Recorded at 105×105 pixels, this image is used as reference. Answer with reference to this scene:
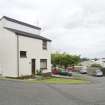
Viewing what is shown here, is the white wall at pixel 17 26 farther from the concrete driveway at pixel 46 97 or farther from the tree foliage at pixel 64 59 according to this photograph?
the tree foliage at pixel 64 59

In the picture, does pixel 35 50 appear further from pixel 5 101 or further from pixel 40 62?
pixel 5 101

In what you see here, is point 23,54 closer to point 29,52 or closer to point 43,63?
point 29,52

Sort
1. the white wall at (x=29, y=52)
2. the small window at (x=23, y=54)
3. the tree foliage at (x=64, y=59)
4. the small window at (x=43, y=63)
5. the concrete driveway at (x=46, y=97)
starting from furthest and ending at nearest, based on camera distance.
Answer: the tree foliage at (x=64, y=59), the small window at (x=43, y=63), the small window at (x=23, y=54), the white wall at (x=29, y=52), the concrete driveway at (x=46, y=97)

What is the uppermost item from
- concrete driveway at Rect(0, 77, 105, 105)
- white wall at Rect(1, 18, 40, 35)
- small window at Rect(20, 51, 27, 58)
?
white wall at Rect(1, 18, 40, 35)

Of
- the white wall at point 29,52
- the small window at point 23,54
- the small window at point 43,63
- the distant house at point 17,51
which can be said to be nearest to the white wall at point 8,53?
the distant house at point 17,51

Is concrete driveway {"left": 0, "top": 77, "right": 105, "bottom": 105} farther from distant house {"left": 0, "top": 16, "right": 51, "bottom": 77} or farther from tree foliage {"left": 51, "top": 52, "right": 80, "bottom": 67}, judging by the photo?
tree foliage {"left": 51, "top": 52, "right": 80, "bottom": 67}

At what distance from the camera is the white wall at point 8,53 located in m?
33.0

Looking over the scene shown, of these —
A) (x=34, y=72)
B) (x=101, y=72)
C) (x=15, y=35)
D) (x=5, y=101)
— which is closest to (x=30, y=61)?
(x=34, y=72)

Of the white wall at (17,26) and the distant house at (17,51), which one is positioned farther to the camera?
the white wall at (17,26)

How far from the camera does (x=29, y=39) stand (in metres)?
35.7

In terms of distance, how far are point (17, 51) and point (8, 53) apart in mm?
1543

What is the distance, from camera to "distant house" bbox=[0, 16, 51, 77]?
33.0 metres

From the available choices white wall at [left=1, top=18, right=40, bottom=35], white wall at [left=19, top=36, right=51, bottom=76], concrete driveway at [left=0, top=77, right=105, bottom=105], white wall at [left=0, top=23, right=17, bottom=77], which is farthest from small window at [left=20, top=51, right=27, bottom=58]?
concrete driveway at [left=0, top=77, right=105, bottom=105]

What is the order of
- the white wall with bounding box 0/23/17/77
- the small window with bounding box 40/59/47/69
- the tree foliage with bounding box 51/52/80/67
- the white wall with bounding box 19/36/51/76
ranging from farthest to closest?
the tree foliage with bounding box 51/52/80/67 → the small window with bounding box 40/59/47/69 → the white wall with bounding box 19/36/51/76 → the white wall with bounding box 0/23/17/77
